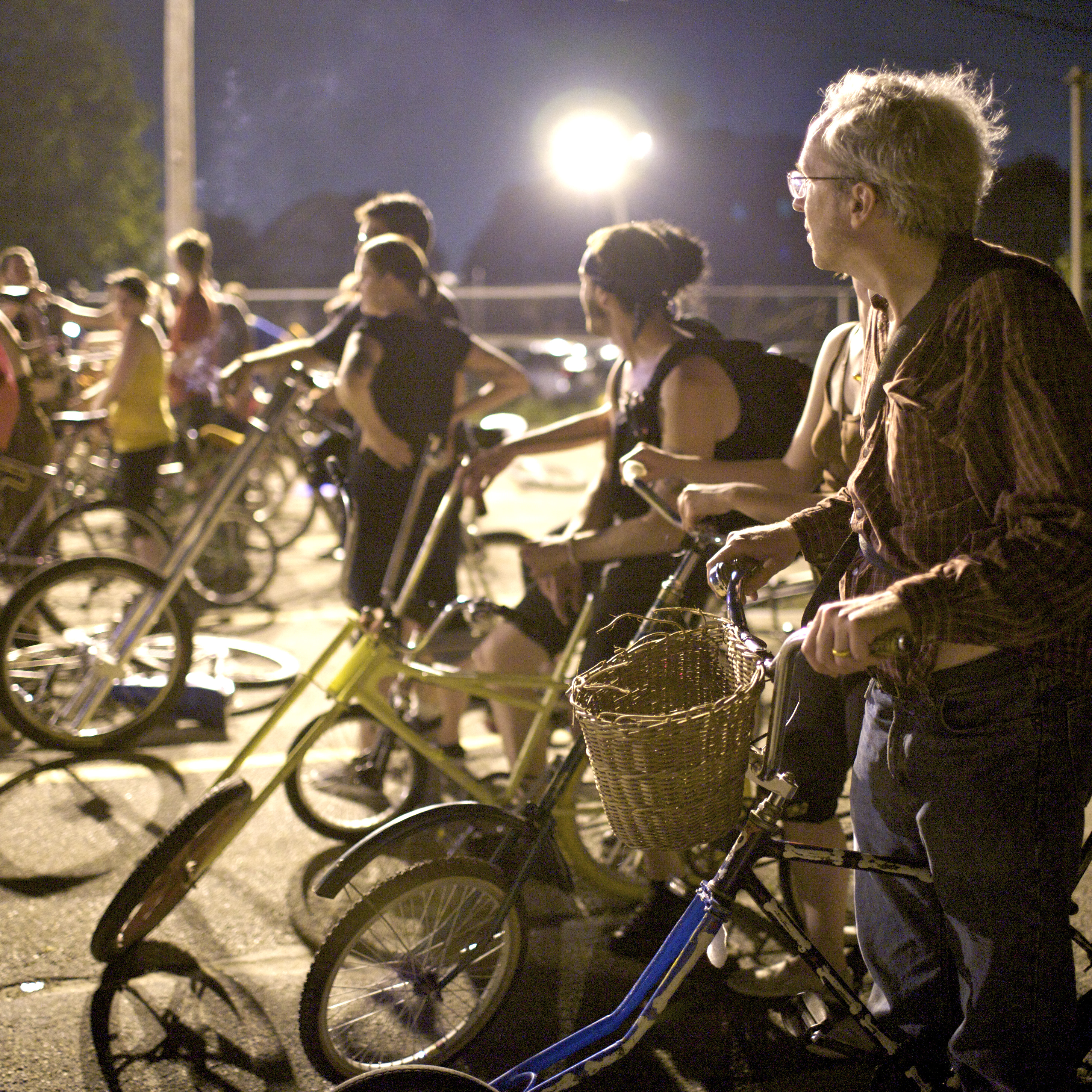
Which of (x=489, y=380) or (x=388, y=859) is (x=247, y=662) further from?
(x=388, y=859)

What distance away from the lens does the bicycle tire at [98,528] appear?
6168mm

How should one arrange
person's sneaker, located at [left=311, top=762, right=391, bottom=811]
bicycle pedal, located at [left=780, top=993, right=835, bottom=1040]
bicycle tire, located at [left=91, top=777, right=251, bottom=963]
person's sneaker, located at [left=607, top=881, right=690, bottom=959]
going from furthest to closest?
person's sneaker, located at [left=311, top=762, right=391, bottom=811] → person's sneaker, located at [left=607, top=881, right=690, bottom=959] → bicycle tire, located at [left=91, top=777, right=251, bottom=963] → bicycle pedal, located at [left=780, top=993, right=835, bottom=1040]

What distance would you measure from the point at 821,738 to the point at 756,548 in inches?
26.1

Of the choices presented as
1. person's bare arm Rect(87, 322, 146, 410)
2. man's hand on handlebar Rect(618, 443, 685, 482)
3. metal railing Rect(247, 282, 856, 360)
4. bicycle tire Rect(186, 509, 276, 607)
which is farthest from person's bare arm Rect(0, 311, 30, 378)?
metal railing Rect(247, 282, 856, 360)

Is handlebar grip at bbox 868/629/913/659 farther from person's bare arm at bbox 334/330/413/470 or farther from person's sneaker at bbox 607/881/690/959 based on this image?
person's bare arm at bbox 334/330/413/470

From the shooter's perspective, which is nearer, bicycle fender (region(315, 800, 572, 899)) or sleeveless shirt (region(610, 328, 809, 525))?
bicycle fender (region(315, 800, 572, 899))

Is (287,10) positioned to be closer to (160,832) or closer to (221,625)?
(221,625)

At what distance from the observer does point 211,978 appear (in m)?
3.15

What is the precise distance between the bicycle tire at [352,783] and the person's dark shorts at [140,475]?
9.61ft

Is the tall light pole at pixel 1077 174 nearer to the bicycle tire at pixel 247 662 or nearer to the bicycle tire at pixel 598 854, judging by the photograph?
the bicycle tire at pixel 598 854

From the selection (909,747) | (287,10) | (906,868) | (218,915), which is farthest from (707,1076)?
(287,10)

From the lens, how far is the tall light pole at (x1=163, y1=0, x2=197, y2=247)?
1418 cm

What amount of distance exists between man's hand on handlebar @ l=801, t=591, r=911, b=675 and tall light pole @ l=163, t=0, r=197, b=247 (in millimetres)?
14097

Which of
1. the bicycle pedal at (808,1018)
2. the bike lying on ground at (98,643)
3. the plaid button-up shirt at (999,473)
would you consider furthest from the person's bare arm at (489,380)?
the plaid button-up shirt at (999,473)
